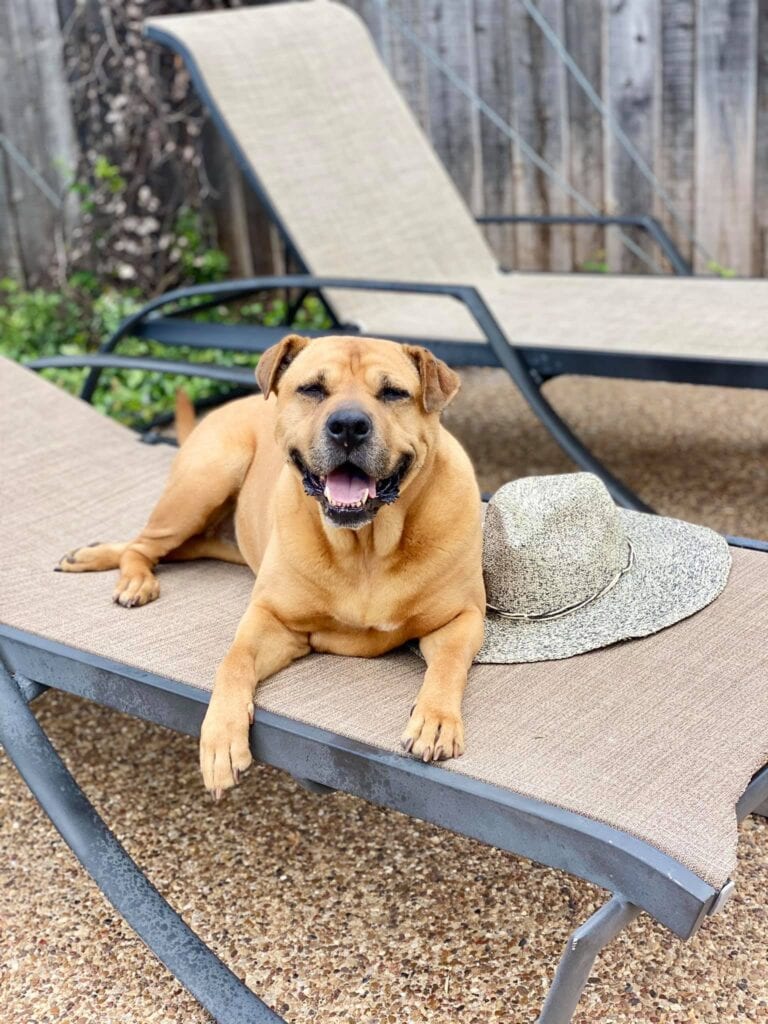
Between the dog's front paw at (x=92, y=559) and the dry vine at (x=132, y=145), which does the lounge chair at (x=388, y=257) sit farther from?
the dry vine at (x=132, y=145)

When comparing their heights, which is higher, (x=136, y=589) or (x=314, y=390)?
(x=314, y=390)

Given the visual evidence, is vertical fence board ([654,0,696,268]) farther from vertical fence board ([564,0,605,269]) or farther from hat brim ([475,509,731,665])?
hat brim ([475,509,731,665])

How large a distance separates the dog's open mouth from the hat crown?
0.39m

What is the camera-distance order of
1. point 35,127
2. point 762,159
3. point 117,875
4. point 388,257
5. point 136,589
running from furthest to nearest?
point 35,127 < point 762,159 < point 388,257 < point 136,589 < point 117,875

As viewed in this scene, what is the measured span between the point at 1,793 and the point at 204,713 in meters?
0.97

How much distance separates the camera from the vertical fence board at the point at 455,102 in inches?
247

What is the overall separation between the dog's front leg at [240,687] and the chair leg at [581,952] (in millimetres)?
628

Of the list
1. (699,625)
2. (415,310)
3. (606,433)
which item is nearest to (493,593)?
(699,625)

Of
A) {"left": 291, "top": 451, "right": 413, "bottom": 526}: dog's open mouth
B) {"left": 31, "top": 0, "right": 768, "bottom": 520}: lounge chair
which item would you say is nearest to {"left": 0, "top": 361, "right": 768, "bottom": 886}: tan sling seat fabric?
{"left": 291, "top": 451, "right": 413, "bottom": 526}: dog's open mouth

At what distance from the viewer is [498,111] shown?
6.38 m

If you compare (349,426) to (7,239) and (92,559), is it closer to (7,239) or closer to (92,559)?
(92,559)

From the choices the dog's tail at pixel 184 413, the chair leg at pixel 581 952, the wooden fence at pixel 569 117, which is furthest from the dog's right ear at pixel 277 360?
the wooden fence at pixel 569 117

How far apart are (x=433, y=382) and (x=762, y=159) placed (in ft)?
13.8

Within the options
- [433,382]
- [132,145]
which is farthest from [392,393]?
[132,145]
